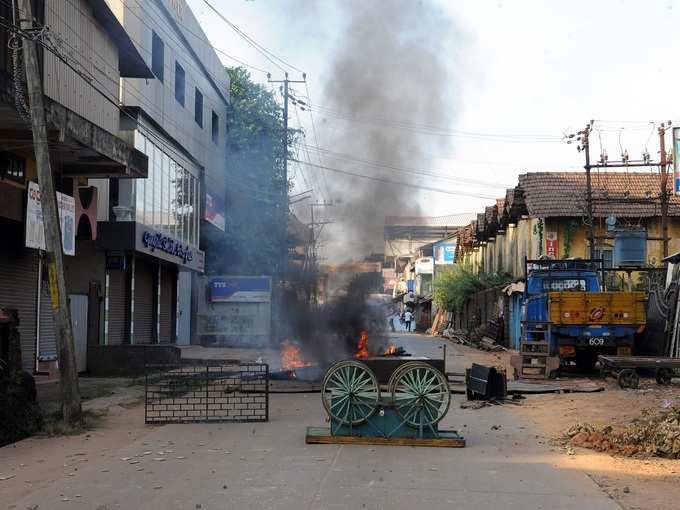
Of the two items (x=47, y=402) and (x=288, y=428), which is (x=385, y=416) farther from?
(x=47, y=402)

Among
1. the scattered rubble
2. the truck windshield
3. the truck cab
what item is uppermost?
the truck windshield

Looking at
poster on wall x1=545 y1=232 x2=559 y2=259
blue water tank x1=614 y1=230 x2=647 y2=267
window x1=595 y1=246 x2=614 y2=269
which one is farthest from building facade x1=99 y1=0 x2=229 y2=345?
window x1=595 y1=246 x2=614 y2=269

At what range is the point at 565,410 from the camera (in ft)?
35.9

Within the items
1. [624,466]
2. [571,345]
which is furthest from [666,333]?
[624,466]

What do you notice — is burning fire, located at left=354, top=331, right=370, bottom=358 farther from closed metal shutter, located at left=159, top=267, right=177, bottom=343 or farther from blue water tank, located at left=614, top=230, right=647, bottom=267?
closed metal shutter, located at left=159, top=267, right=177, bottom=343

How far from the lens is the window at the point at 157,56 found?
902 inches

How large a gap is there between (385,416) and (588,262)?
11.7 m

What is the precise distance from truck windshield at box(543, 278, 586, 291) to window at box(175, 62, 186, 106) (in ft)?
48.8

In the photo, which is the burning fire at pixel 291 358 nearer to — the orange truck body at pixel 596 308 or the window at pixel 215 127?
the orange truck body at pixel 596 308

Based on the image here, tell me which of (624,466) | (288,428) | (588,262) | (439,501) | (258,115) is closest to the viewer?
(439,501)

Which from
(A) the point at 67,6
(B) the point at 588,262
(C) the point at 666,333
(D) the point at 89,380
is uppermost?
(A) the point at 67,6

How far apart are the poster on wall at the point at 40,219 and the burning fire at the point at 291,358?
5.27 m

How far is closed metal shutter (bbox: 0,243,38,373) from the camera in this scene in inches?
549

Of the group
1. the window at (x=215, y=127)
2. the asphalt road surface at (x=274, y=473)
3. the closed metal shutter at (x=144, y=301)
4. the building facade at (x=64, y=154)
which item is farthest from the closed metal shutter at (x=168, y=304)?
the asphalt road surface at (x=274, y=473)
